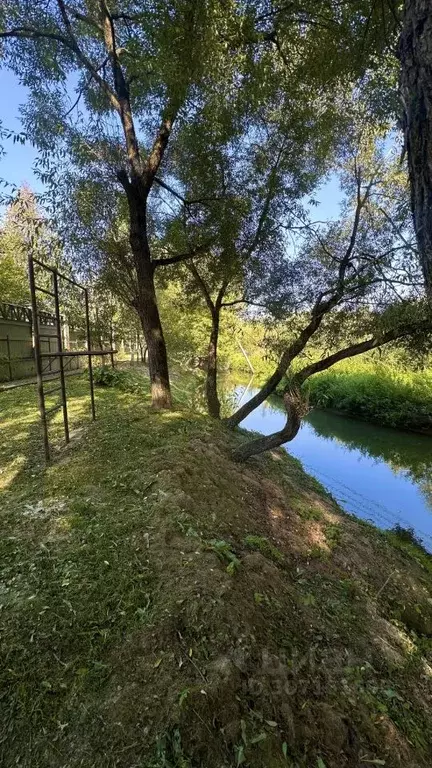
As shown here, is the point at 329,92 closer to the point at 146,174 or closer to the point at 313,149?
the point at 313,149

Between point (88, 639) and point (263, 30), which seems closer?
point (88, 639)

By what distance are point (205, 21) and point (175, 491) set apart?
472 cm

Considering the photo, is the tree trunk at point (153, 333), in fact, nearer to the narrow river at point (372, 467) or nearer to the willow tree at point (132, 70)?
the willow tree at point (132, 70)

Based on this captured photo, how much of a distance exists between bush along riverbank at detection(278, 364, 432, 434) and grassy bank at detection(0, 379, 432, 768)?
9.07 metres

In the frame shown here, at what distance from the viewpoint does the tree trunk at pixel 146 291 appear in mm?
5723

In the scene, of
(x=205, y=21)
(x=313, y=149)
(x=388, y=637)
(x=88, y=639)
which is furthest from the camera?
(x=313, y=149)

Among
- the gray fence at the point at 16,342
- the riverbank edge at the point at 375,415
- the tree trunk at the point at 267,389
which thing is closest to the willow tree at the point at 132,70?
the tree trunk at the point at 267,389

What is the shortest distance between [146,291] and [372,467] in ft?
26.5

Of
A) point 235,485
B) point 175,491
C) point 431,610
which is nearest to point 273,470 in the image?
point 235,485

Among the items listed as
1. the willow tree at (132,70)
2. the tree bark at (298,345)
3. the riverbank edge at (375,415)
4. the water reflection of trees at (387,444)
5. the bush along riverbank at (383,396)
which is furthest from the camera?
the bush along riverbank at (383,396)

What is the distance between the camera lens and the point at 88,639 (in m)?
2.02

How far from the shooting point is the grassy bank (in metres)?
1.67

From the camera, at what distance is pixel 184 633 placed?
2.08m

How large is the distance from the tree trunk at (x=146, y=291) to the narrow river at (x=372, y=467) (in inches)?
179
